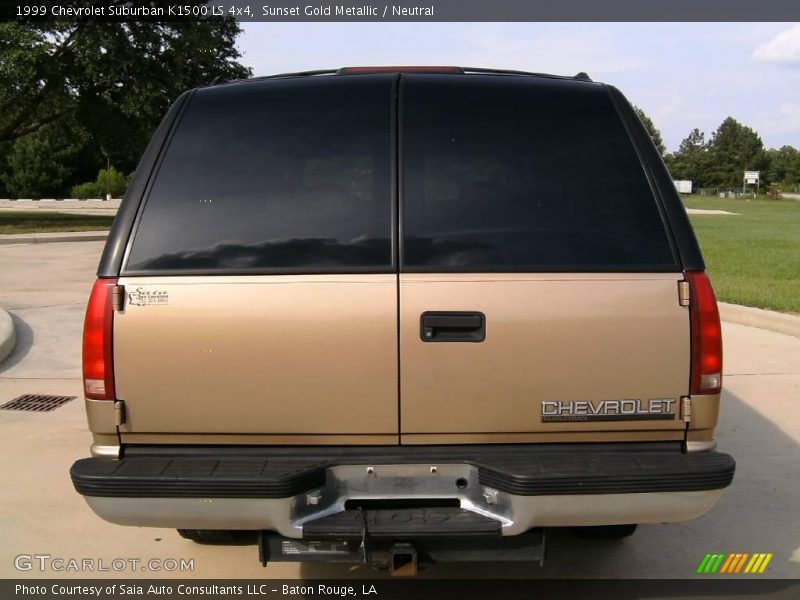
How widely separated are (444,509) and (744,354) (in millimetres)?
6065

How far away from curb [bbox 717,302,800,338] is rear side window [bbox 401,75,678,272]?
21.8ft

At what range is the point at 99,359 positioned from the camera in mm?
2738

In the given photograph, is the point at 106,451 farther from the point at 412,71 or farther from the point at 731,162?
the point at 731,162

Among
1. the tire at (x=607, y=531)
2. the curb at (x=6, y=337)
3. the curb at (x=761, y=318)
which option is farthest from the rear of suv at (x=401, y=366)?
the curb at (x=761, y=318)

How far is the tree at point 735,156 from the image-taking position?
5002 inches

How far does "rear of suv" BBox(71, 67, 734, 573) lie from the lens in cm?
265

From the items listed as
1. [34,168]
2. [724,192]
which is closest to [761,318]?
[34,168]

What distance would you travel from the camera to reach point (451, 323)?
8.81 feet

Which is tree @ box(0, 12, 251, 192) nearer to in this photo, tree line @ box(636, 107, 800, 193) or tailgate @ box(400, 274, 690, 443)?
tailgate @ box(400, 274, 690, 443)

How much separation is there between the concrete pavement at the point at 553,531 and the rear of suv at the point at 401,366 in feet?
3.38

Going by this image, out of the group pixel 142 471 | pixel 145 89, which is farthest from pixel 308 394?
pixel 145 89

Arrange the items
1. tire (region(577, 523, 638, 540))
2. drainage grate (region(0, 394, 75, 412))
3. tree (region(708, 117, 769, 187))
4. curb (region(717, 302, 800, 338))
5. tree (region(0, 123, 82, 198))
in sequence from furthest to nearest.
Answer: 1. tree (region(708, 117, 769, 187))
2. tree (region(0, 123, 82, 198))
3. curb (region(717, 302, 800, 338))
4. drainage grate (region(0, 394, 75, 412))
5. tire (region(577, 523, 638, 540))

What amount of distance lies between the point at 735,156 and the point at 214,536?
13886 cm

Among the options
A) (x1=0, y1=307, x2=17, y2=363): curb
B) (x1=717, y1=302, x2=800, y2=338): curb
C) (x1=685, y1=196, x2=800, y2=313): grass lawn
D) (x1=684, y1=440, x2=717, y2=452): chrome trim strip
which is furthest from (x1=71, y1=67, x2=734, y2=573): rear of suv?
(x1=685, y1=196, x2=800, y2=313): grass lawn
